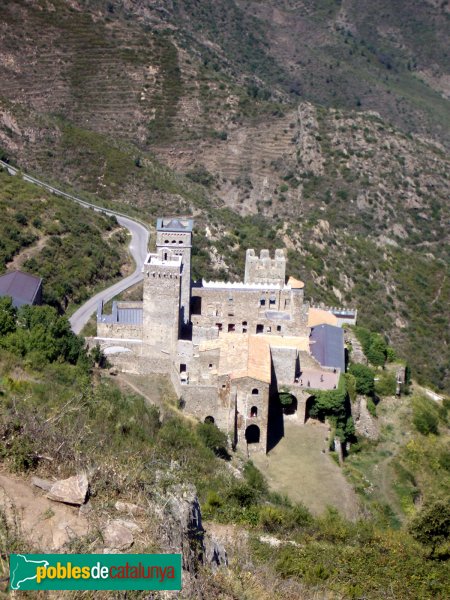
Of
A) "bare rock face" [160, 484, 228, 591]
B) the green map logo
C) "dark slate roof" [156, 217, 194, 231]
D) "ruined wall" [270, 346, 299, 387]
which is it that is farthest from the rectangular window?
the green map logo

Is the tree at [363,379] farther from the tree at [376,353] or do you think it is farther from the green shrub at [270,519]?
the green shrub at [270,519]

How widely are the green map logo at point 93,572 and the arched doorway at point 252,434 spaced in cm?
2127

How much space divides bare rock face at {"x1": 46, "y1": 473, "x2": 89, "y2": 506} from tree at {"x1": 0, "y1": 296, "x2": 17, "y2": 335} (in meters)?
17.7

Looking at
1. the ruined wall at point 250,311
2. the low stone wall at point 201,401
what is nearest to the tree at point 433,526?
the low stone wall at point 201,401

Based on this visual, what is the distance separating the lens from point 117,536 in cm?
1218

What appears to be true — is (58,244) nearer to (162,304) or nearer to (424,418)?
(162,304)

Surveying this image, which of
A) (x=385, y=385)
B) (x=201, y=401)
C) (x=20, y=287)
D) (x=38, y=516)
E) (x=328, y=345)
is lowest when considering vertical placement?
(x=385, y=385)

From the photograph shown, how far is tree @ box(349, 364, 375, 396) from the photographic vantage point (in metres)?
39.0

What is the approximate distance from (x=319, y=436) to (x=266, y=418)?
3.70m

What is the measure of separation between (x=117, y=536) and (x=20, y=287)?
95.4 ft

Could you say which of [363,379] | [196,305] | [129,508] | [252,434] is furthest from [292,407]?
[129,508]

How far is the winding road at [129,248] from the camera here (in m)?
44.3

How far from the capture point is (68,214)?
6041cm

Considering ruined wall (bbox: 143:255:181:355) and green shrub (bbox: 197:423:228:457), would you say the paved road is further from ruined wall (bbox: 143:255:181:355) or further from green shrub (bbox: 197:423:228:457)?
green shrub (bbox: 197:423:228:457)
